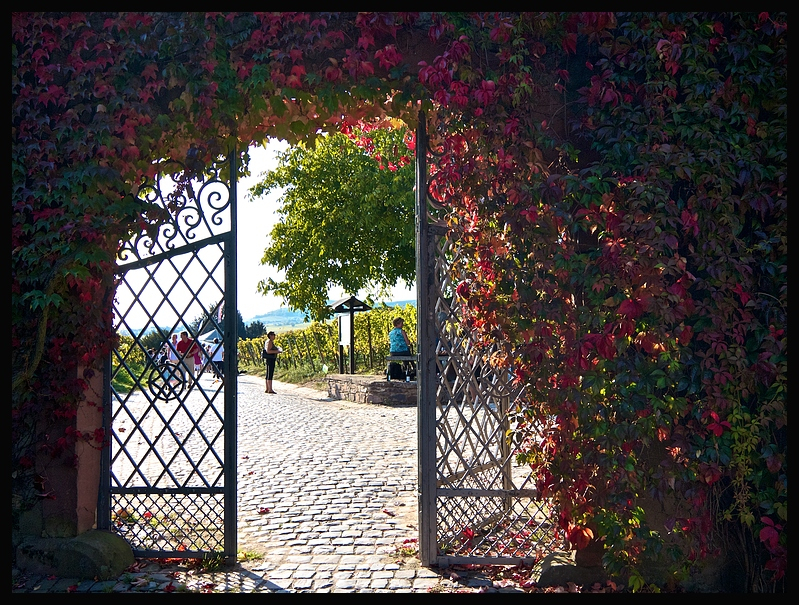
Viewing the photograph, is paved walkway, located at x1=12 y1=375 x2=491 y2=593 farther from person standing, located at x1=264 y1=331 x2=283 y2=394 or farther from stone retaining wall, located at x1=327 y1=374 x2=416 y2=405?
person standing, located at x1=264 y1=331 x2=283 y2=394

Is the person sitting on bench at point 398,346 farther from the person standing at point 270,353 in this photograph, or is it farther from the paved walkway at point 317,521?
the person standing at point 270,353

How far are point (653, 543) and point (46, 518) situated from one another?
12.3ft

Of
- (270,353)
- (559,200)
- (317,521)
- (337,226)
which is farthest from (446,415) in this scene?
(337,226)

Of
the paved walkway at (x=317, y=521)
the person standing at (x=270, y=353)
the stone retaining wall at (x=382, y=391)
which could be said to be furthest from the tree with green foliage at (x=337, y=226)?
the paved walkway at (x=317, y=521)

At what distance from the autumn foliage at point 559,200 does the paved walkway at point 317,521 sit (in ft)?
3.63

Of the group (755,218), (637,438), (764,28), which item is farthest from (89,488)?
(764,28)

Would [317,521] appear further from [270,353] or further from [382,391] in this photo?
[270,353]

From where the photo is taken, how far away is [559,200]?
4.34 meters

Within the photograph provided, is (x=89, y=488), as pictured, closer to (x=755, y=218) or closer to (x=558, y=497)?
(x=558, y=497)

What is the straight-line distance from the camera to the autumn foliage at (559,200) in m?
4.17

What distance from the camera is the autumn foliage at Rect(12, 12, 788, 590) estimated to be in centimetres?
417

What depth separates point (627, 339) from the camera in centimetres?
415

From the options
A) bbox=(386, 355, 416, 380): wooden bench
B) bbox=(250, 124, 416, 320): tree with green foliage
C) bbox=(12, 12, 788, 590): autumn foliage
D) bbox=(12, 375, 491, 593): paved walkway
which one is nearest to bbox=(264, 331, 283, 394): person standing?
bbox=(250, 124, 416, 320): tree with green foliage

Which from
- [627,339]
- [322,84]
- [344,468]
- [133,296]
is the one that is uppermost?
[322,84]
